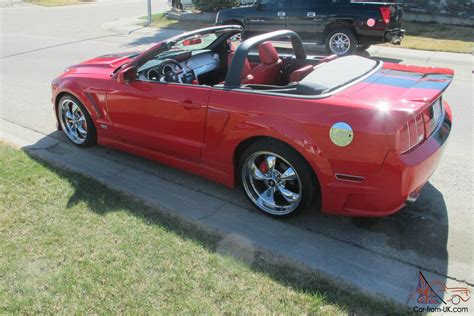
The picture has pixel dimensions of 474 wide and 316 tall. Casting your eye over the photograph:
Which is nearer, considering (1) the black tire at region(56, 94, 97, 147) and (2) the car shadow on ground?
(2) the car shadow on ground

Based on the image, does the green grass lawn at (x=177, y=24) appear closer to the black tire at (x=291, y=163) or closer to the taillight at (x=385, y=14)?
the taillight at (x=385, y=14)

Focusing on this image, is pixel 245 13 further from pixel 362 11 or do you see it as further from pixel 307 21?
pixel 362 11

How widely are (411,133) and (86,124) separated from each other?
12.3ft

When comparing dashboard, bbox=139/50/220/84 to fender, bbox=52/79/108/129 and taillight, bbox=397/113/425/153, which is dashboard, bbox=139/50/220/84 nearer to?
fender, bbox=52/79/108/129

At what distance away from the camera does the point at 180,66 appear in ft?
16.1

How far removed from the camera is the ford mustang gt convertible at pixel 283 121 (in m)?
3.19

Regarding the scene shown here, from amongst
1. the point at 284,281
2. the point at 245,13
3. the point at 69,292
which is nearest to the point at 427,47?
the point at 245,13

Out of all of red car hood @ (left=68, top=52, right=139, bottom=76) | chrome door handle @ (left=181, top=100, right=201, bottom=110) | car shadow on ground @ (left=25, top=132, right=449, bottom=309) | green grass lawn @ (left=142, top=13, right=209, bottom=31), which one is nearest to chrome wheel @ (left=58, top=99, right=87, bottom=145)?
red car hood @ (left=68, top=52, right=139, bottom=76)

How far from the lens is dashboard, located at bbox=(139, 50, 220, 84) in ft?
15.3

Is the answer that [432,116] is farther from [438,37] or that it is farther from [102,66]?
[438,37]

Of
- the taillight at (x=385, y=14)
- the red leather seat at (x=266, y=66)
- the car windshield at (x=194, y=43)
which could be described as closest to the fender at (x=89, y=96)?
the car windshield at (x=194, y=43)

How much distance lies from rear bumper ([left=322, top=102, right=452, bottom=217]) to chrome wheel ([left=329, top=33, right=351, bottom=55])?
294 inches

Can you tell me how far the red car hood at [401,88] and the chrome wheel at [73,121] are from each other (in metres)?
3.37

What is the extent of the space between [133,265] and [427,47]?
36.6 ft
